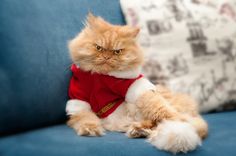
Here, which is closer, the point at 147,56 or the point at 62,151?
the point at 62,151

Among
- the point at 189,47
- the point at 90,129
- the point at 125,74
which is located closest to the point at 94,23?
the point at 125,74

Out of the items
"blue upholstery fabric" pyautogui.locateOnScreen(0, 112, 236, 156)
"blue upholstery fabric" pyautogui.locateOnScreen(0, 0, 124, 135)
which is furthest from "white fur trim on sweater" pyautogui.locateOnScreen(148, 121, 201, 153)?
"blue upholstery fabric" pyautogui.locateOnScreen(0, 0, 124, 135)

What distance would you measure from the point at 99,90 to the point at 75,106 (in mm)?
102

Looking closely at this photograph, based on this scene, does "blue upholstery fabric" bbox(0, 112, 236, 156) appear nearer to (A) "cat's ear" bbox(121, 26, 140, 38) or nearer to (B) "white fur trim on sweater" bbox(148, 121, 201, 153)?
(B) "white fur trim on sweater" bbox(148, 121, 201, 153)

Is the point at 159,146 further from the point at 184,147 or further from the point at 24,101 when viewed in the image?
the point at 24,101

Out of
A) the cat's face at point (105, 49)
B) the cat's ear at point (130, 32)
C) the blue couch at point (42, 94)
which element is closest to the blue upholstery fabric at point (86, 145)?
the blue couch at point (42, 94)

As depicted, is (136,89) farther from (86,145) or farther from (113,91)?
(86,145)

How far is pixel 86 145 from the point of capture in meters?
1.16

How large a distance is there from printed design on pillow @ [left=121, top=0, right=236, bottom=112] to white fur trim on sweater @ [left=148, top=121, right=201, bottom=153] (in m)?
0.44

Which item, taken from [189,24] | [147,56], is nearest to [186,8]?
[189,24]

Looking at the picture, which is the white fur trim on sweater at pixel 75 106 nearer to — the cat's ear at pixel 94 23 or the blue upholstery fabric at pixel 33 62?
the blue upholstery fabric at pixel 33 62

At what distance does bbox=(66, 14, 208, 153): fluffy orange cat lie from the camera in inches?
50.8

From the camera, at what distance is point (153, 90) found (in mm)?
1357

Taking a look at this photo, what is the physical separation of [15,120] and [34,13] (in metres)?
0.39
